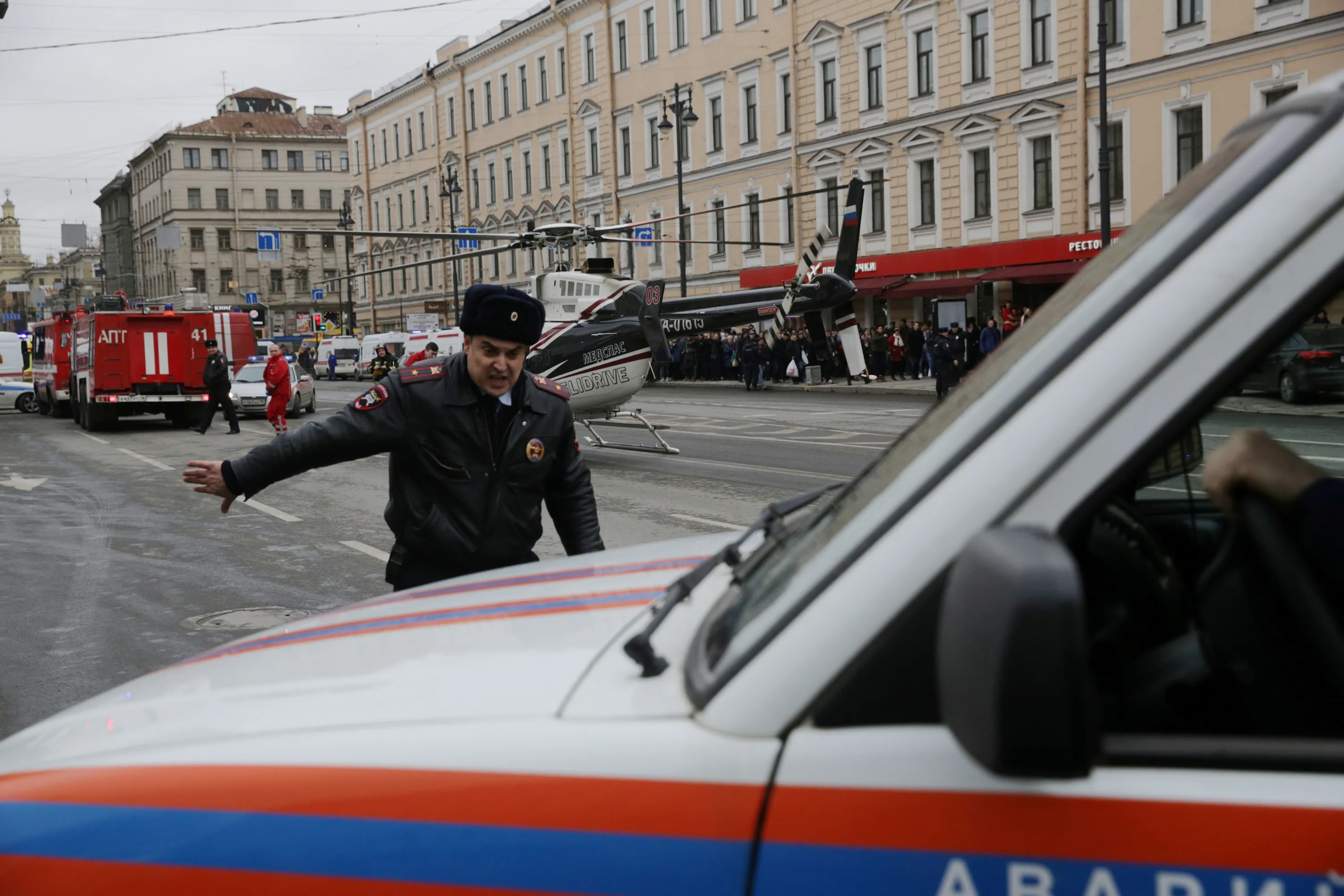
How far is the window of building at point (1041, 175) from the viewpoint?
3606 cm

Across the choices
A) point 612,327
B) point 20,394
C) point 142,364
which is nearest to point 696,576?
point 612,327

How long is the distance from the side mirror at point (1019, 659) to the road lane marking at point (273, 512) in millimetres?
12817

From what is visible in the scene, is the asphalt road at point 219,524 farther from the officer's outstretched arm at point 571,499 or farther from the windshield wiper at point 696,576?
the officer's outstretched arm at point 571,499

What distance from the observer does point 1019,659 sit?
1.28 m

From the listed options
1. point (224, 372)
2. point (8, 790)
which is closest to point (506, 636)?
point (8, 790)

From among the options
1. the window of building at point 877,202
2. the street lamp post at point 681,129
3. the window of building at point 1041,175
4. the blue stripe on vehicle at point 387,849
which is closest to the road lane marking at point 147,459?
the street lamp post at point 681,129

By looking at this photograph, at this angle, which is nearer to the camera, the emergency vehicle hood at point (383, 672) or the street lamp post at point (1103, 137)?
the emergency vehicle hood at point (383, 672)

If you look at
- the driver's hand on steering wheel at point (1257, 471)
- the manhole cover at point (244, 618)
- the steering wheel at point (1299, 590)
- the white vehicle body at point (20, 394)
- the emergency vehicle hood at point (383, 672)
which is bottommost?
the manhole cover at point (244, 618)

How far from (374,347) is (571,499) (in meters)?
62.3

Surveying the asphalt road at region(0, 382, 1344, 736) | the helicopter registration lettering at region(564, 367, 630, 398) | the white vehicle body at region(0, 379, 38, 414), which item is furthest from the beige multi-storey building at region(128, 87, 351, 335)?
the helicopter registration lettering at region(564, 367, 630, 398)

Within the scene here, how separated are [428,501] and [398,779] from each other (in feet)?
8.30

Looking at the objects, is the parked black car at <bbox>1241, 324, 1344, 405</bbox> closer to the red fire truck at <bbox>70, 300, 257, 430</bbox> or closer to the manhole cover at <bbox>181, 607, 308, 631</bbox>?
the manhole cover at <bbox>181, 607, 308, 631</bbox>

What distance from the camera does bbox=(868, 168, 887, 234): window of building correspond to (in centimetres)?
4203

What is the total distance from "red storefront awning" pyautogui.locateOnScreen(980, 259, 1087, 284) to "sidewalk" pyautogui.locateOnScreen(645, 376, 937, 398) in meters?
3.26
